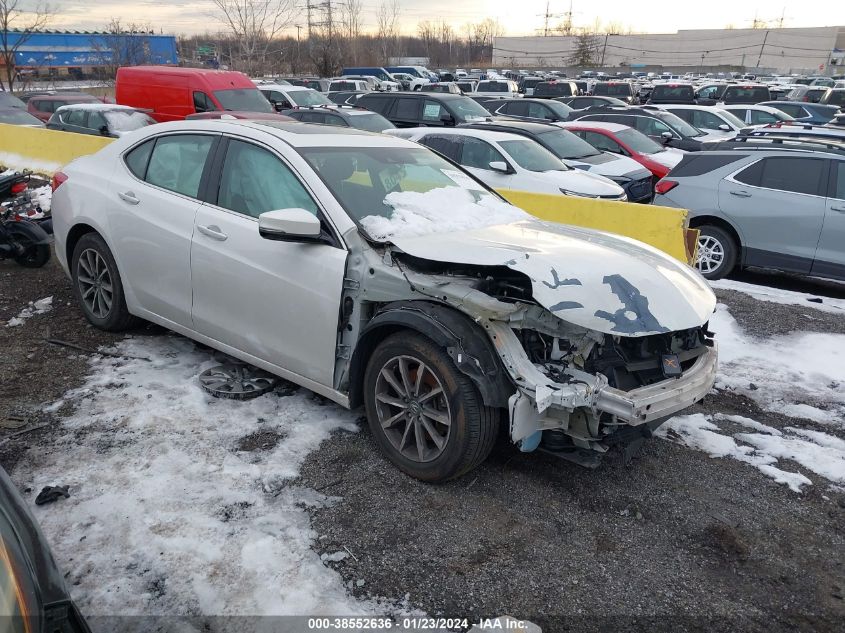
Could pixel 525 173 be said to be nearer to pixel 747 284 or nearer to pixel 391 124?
pixel 747 284

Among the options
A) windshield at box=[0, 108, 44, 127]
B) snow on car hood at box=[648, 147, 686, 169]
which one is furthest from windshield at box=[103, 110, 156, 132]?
snow on car hood at box=[648, 147, 686, 169]

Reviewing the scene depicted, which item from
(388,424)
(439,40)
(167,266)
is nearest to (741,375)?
(388,424)

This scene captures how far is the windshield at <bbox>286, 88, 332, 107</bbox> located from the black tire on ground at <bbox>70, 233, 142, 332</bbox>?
47.6 feet

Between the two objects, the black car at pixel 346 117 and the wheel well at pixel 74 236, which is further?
the black car at pixel 346 117

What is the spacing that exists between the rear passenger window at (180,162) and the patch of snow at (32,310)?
6.62 feet

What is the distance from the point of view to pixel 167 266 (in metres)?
4.51

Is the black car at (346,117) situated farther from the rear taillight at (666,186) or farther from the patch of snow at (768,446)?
the patch of snow at (768,446)

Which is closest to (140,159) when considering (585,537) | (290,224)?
(290,224)

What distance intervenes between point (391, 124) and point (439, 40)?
322ft

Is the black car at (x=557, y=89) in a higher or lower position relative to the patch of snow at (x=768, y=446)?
higher

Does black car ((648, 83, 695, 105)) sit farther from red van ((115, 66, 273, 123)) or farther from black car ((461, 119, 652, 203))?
red van ((115, 66, 273, 123))

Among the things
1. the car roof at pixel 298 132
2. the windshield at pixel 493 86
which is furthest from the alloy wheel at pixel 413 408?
the windshield at pixel 493 86

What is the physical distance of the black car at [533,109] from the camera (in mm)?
18039

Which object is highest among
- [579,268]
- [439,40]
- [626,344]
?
[439,40]
